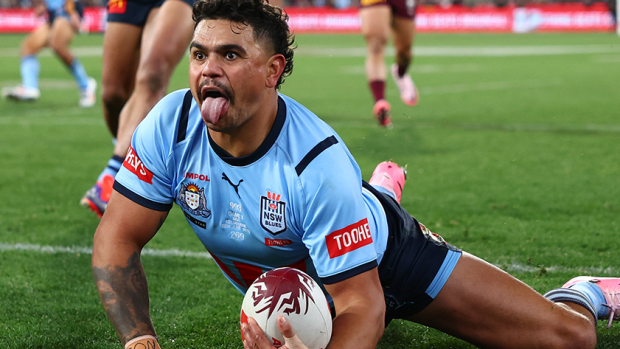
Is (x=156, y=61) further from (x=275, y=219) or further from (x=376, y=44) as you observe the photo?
(x=376, y=44)

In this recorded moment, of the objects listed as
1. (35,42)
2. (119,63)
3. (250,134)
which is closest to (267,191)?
(250,134)

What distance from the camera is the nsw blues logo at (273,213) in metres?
2.56

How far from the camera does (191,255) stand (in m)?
4.34

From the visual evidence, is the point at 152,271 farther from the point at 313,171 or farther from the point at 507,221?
the point at 507,221

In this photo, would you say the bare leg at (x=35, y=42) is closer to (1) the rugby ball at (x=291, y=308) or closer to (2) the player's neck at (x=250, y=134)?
(2) the player's neck at (x=250, y=134)

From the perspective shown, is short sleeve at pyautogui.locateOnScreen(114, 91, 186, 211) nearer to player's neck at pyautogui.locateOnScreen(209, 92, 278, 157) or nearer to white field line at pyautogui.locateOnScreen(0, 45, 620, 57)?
player's neck at pyautogui.locateOnScreen(209, 92, 278, 157)

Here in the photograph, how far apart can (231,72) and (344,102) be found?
9120 mm

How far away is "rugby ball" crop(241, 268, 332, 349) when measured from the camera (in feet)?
7.70

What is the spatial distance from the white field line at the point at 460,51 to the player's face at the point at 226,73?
62.1ft

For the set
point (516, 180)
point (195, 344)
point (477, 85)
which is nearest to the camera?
point (195, 344)

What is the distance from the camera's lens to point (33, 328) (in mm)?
3250

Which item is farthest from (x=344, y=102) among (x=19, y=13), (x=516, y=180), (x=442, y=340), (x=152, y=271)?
(x=19, y=13)

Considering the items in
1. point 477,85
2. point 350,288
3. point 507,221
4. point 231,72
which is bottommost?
point 477,85

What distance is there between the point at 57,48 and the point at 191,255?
26.6ft
